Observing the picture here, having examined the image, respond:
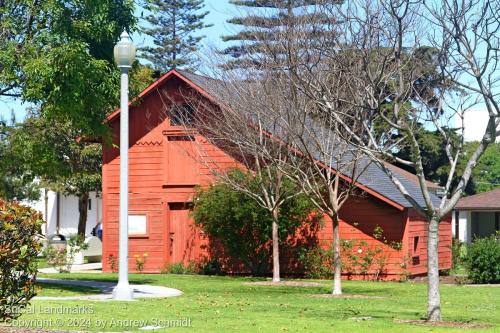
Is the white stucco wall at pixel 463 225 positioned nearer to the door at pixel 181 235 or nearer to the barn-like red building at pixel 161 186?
the barn-like red building at pixel 161 186

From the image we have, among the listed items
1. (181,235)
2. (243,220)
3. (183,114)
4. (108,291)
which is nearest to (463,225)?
(181,235)

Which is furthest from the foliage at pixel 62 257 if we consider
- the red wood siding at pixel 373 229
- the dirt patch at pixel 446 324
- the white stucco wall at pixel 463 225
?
the white stucco wall at pixel 463 225

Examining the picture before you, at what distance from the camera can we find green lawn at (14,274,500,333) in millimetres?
14312

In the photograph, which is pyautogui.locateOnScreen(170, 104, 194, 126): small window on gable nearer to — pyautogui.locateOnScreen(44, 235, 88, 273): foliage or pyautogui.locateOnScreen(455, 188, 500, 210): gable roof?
pyautogui.locateOnScreen(44, 235, 88, 273): foliage

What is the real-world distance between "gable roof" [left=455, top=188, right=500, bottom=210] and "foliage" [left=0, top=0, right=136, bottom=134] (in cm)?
2844

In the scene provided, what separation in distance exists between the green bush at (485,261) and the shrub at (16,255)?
1878 cm

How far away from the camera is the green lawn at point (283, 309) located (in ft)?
47.0

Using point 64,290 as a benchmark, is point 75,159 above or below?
above

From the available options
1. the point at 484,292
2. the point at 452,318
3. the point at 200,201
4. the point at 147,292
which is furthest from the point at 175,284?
the point at 452,318

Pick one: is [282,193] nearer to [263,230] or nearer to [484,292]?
[263,230]

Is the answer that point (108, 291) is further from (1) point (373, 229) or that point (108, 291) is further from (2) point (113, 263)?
(1) point (373, 229)

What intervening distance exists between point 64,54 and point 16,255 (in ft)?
30.2

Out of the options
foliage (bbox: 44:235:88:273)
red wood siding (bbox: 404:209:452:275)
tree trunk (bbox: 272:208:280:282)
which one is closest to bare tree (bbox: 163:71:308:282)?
tree trunk (bbox: 272:208:280:282)

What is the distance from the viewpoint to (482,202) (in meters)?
48.0
